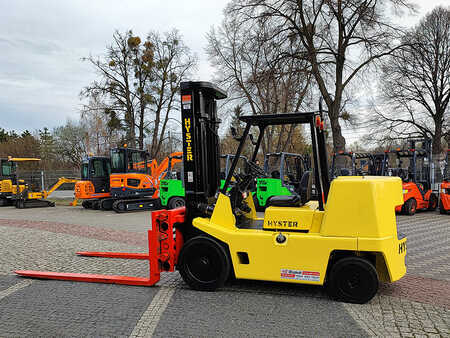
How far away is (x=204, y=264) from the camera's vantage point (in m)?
4.89

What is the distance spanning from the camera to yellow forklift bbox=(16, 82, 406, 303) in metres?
4.29

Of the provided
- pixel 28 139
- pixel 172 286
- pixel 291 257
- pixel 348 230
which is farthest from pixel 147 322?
pixel 28 139

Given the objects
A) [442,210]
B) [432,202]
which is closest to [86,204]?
[432,202]

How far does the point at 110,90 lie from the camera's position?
88.7 feet

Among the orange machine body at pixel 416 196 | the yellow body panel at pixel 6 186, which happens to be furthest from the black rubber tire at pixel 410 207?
the yellow body panel at pixel 6 186

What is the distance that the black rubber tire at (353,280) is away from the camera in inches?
167

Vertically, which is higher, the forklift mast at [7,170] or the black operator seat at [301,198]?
the forklift mast at [7,170]

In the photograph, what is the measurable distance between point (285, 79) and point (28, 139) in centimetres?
3261

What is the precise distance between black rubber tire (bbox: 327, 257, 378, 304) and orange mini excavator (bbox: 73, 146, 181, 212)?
1322cm

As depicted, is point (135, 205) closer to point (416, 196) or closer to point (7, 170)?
point (7, 170)

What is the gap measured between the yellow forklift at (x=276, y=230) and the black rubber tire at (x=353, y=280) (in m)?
0.01

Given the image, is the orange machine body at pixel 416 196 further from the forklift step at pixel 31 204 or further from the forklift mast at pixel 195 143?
the forklift step at pixel 31 204

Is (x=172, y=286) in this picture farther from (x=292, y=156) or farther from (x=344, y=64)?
(x=344, y=64)

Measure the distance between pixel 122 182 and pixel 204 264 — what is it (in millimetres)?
12633
